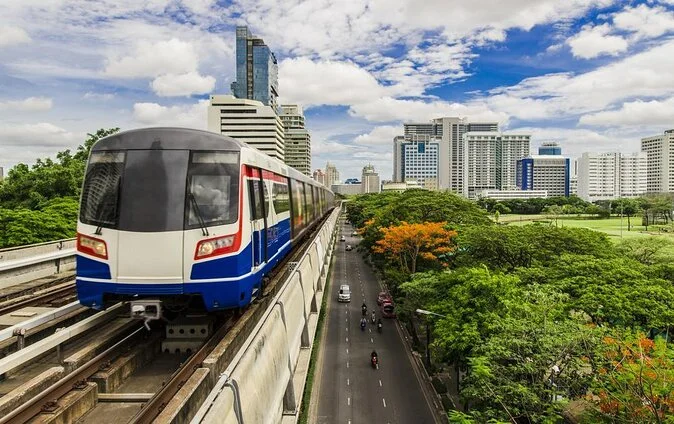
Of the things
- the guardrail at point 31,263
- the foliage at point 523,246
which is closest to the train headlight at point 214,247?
the guardrail at point 31,263

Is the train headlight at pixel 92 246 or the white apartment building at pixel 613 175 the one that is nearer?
the train headlight at pixel 92 246

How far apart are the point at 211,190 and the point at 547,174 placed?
7676 inches

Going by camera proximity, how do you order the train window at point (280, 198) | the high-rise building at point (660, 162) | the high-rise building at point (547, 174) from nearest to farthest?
the train window at point (280, 198) → the high-rise building at point (660, 162) → the high-rise building at point (547, 174)

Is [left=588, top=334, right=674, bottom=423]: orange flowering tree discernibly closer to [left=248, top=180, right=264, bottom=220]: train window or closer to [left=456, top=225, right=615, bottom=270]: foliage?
[left=248, top=180, right=264, bottom=220]: train window

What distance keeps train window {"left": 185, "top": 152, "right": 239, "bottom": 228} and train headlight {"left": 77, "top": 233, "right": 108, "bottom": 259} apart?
58.7 inches

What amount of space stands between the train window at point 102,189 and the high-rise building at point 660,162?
20855 cm

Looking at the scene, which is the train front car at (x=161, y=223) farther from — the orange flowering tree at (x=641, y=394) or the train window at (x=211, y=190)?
the orange flowering tree at (x=641, y=394)

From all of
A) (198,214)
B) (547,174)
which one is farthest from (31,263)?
(547,174)

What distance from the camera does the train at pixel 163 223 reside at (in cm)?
838

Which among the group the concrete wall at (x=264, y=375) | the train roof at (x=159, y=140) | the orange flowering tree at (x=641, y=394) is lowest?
the orange flowering tree at (x=641, y=394)

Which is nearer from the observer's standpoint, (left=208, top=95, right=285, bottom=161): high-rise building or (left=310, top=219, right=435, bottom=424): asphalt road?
(left=310, top=219, right=435, bottom=424): asphalt road

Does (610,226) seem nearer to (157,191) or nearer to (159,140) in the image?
(159,140)

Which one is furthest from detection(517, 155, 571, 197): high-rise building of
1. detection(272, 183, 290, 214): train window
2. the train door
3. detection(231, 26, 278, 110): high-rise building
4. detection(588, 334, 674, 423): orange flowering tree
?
the train door

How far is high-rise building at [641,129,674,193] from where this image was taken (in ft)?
601
